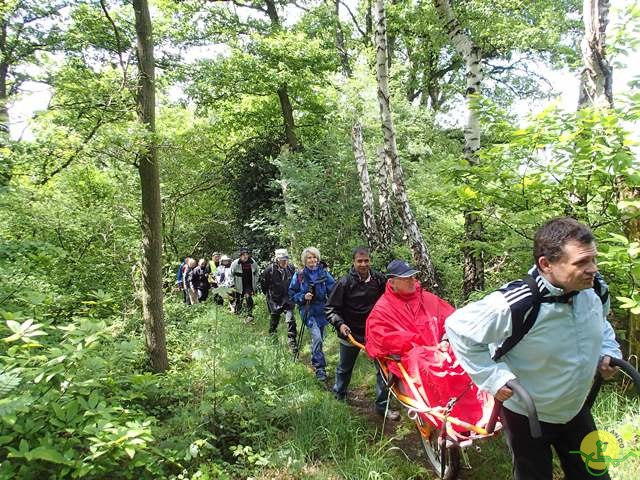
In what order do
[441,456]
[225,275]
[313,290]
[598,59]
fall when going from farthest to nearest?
[225,275] < [313,290] < [598,59] < [441,456]

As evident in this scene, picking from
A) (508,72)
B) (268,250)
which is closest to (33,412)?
(268,250)

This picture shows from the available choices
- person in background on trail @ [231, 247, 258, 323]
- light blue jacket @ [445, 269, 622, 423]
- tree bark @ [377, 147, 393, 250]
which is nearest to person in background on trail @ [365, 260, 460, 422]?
light blue jacket @ [445, 269, 622, 423]

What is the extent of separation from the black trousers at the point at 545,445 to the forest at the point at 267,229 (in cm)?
124

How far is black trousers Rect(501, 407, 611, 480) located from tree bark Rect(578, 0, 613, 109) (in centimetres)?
363

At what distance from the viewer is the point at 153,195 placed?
5883mm

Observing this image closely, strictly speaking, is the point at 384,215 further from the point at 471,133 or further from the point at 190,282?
the point at 190,282

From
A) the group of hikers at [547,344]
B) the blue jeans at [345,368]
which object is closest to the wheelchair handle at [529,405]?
the group of hikers at [547,344]

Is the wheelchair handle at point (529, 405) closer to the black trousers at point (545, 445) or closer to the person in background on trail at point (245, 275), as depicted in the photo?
the black trousers at point (545, 445)

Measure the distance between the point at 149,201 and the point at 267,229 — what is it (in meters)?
7.39

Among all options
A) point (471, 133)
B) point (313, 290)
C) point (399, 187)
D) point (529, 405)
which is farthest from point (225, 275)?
point (529, 405)

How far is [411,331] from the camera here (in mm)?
4078

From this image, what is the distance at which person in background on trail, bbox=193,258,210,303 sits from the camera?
1273 centimetres

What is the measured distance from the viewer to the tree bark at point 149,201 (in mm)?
5586

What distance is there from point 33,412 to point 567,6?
20.2m
